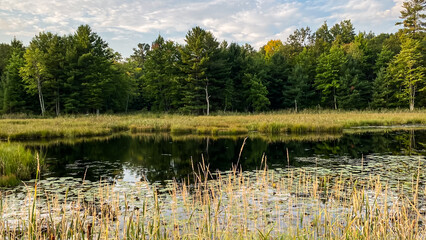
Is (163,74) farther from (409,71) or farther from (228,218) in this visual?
(228,218)

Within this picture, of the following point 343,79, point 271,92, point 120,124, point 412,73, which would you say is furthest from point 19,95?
point 412,73

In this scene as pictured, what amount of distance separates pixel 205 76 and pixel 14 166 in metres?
40.9

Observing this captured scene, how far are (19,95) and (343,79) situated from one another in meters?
54.7

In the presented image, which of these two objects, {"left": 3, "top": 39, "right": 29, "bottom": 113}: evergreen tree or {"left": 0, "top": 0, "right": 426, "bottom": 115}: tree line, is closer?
{"left": 3, "top": 39, "right": 29, "bottom": 113}: evergreen tree

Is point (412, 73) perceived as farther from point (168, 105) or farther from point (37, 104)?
point (37, 104)

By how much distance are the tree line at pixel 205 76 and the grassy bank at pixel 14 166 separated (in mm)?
35565

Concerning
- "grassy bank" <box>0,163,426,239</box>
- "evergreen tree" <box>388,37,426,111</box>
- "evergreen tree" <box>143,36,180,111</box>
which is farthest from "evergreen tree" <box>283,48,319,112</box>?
"grassy bank" <box>0,163,426,239</box>

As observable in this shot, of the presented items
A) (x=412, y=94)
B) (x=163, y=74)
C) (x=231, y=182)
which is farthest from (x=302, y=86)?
(x=231, y=182)

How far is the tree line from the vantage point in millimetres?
45812

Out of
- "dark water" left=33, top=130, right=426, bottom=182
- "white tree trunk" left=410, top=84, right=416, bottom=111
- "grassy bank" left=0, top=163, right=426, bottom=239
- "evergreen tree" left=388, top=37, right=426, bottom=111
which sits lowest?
"dark water" left=33, top=130, right=426, bottom=182

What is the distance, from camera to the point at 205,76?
50.0m

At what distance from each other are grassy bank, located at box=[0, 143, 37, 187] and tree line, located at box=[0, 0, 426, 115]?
35565 mm

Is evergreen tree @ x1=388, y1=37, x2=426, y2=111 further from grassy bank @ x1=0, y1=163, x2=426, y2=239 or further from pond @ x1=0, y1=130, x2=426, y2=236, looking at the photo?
grassy bank @ x1=0, y1=163, x2=426, y2=239

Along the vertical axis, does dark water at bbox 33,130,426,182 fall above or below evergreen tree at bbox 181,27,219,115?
below
